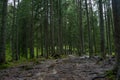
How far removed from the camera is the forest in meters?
8.91

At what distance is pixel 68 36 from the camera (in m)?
38.7

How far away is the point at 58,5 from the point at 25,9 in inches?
212

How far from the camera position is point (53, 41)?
20.6 metres

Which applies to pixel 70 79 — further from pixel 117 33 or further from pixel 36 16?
pixel 36 16

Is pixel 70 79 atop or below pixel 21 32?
below

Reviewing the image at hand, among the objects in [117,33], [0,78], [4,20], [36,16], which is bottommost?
[0,78]

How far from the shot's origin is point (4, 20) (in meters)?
13.3

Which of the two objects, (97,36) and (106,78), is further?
(97,36)

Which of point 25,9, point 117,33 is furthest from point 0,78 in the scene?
point 25,9

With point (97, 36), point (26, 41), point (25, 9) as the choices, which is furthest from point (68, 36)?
point (25, 9)

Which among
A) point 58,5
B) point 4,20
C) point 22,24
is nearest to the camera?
point 4,20

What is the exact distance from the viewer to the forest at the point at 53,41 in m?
8.91

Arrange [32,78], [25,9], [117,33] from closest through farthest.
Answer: [117,33] → [32,78] → [25,9]

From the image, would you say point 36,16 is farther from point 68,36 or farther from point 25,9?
point 68,36
